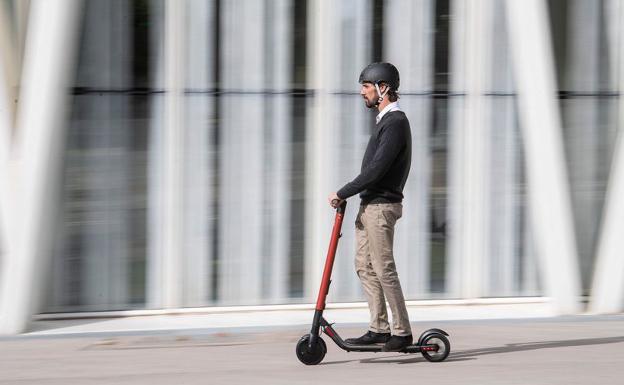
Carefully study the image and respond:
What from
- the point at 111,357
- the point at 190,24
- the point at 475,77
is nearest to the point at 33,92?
the point at 190,24

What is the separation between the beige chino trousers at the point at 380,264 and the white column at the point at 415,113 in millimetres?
2282

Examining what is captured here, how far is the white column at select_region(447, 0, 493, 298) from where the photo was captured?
935cm

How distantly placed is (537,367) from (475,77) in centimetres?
321

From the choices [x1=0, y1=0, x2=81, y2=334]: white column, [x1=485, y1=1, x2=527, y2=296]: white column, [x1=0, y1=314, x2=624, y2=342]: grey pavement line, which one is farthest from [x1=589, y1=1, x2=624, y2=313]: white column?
[x1=0, y1=0, x2=81, y2=334]: white column

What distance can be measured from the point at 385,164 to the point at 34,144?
9.40ft

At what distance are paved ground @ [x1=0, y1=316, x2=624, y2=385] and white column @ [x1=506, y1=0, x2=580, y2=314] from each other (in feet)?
2.02

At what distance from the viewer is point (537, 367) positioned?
277 inches

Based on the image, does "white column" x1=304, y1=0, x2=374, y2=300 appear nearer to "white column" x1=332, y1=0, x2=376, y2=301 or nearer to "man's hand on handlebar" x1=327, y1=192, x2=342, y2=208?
"white column" x1=332, y1=0, x2=376, y2=301

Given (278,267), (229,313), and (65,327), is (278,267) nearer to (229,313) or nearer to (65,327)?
(229,313)

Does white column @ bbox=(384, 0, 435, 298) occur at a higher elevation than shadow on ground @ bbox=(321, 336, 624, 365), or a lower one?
higher

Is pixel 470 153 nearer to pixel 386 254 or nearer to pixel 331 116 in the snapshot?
pixel 331 116

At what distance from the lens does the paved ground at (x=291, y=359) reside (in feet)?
22.0

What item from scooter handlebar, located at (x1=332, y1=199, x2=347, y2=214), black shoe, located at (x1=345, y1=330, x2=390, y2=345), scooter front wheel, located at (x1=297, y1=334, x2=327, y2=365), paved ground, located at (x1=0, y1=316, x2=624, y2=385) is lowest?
paved ground, located at (x1=0, y1=316, x2=624, y2=385)

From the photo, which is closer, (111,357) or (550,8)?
(111,357)
